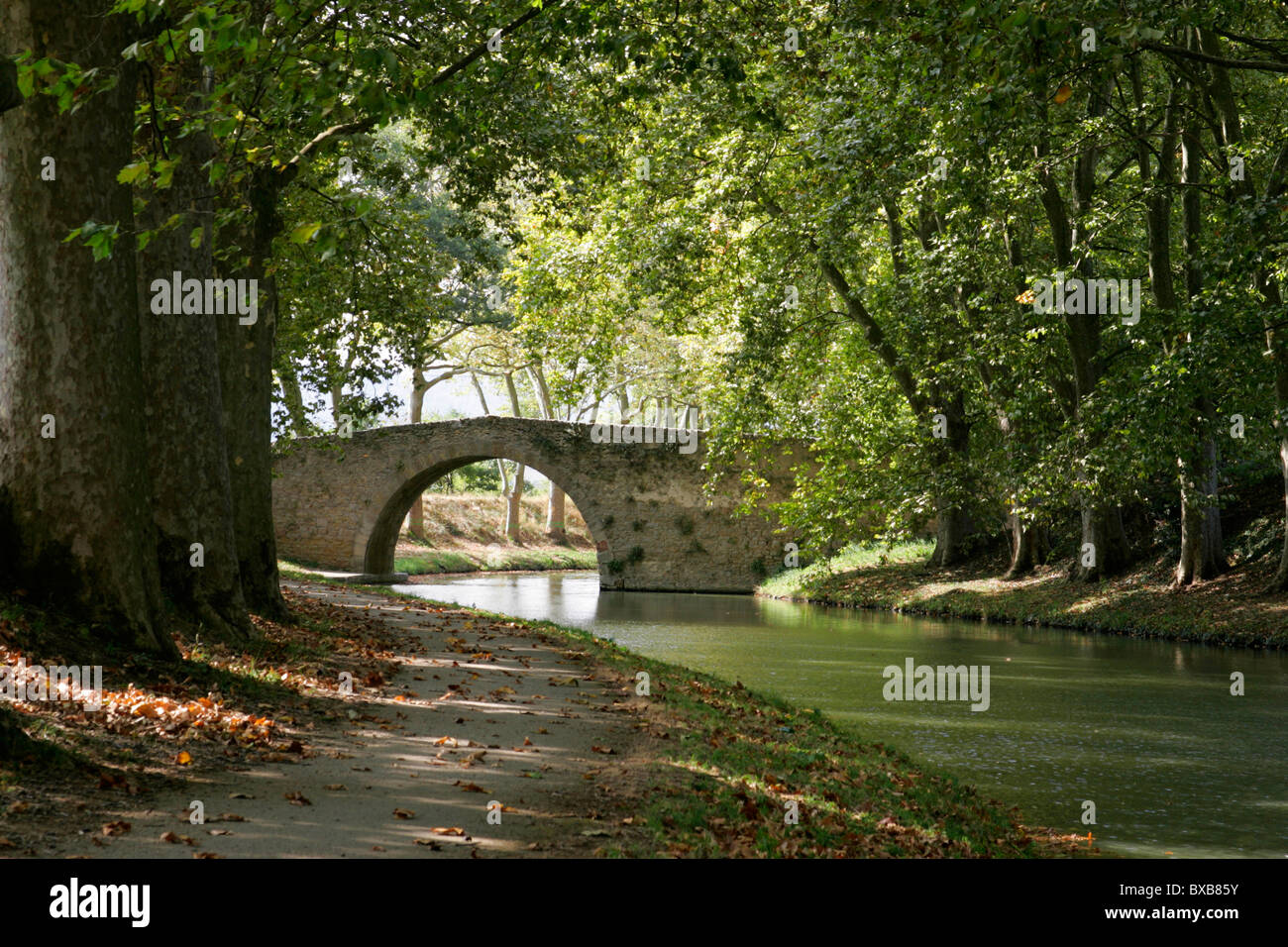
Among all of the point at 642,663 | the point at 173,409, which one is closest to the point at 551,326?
the point at 642,663

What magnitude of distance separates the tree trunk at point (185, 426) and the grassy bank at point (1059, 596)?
12373 mm

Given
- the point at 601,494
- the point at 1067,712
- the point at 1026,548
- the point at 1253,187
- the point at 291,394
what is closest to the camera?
the point at 1067,712

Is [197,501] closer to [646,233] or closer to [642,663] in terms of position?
[642,663]

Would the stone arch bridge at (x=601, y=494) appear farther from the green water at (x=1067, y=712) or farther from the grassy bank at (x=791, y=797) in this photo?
the grassy bank at (x=791, y=797)

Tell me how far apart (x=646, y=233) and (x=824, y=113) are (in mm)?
4893

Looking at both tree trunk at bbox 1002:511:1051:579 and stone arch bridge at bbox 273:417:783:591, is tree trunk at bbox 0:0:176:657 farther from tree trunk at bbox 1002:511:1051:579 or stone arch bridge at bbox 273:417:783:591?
stone arch bridge at bbox 273:417:783:591

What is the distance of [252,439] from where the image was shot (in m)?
9.48

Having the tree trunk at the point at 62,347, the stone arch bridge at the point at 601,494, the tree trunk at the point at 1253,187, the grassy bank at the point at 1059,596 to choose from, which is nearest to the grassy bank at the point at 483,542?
the stone arch bridge at the point at 601,494

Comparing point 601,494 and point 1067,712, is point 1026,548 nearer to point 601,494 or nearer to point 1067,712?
point 601,494

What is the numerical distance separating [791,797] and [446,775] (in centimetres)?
167

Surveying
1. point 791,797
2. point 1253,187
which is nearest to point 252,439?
point 791,797

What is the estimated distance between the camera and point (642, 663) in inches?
374

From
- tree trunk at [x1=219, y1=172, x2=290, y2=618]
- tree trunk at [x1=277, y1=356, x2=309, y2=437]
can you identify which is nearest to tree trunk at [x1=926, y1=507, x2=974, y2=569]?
tree trunk at [x1=277, y1=356, x2=309, y2=437]

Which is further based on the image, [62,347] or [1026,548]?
[1026,548]
